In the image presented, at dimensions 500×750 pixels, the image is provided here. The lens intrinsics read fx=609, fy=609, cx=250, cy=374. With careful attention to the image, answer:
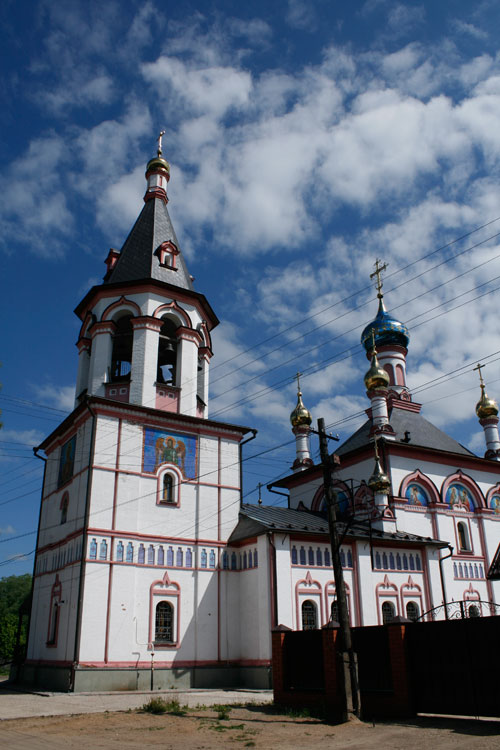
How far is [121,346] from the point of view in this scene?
2109cm

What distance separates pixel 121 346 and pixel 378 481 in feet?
33.6

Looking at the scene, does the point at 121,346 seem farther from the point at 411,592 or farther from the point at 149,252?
the point at 411,592

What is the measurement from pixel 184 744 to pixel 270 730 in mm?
1771

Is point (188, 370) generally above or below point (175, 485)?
above

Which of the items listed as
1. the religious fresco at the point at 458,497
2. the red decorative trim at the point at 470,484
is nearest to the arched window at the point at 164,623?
the religious fresco at the point at 458,497

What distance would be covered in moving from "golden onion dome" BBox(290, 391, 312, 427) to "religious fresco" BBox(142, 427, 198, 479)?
34.2 feet

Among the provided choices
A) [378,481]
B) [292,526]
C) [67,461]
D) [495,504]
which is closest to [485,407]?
[495,504]

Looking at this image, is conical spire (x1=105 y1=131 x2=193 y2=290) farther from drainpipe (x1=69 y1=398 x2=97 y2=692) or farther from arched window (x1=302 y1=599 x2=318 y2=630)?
arched window (x1=302 y1=599 x2=318 y2=630)

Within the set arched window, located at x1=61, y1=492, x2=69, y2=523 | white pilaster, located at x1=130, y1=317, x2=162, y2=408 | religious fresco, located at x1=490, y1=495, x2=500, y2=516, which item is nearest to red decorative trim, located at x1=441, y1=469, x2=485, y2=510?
religious fresco, located at x1=490, y1=495, x2=500, y2=516

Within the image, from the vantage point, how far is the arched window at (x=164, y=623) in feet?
55.6

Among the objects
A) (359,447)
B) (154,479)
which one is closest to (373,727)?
(154,479)

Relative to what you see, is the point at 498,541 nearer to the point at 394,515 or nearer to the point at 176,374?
the point at 394,515

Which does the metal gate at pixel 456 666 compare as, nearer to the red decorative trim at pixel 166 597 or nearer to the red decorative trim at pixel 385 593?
the red decorative trim at pixel 166 597

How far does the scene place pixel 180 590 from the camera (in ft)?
57.6
